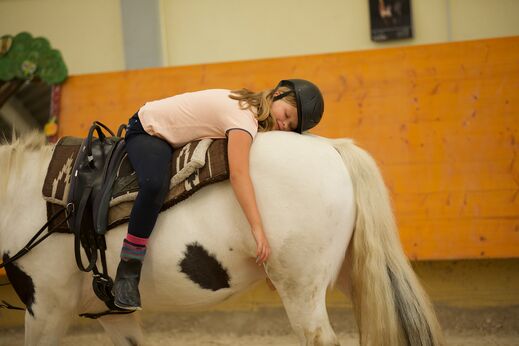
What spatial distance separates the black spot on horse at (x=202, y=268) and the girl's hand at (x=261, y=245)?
22 centimetres

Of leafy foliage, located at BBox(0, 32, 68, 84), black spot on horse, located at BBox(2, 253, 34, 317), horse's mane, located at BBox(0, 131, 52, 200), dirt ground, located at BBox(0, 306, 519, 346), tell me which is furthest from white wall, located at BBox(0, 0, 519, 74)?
black spot on horse, located at BBox(2, 253, 34, 317)

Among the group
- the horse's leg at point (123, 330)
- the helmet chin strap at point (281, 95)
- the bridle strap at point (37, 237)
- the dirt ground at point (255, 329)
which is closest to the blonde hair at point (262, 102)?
the helmet chin strap at point (281, 95)

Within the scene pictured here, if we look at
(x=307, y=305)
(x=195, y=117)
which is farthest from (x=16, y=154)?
(x=307, y=305)

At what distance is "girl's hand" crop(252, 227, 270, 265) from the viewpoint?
2.26m

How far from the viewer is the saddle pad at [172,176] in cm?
237

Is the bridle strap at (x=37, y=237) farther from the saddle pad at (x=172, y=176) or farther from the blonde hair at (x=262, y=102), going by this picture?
the blonde hair at (x=262, y=102)

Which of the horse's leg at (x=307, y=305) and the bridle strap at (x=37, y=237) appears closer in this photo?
the horse's leg at (x=307, y=305)

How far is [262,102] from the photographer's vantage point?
2.47m

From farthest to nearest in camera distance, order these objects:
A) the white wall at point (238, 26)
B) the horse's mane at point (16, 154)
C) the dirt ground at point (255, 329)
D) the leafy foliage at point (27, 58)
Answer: the leafy foliage at point (27, 58), the white wall at point (238, 26), the dirt ground at point (255, 329), the horse's mane at point (16, 154)

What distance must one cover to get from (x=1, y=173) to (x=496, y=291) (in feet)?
11.4

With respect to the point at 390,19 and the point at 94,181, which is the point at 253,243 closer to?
the point at 94,181

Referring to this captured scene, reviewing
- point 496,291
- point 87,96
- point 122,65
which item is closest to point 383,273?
point 496,291

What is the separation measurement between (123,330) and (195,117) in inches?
48.9

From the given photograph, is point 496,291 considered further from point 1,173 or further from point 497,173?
point 1,173
